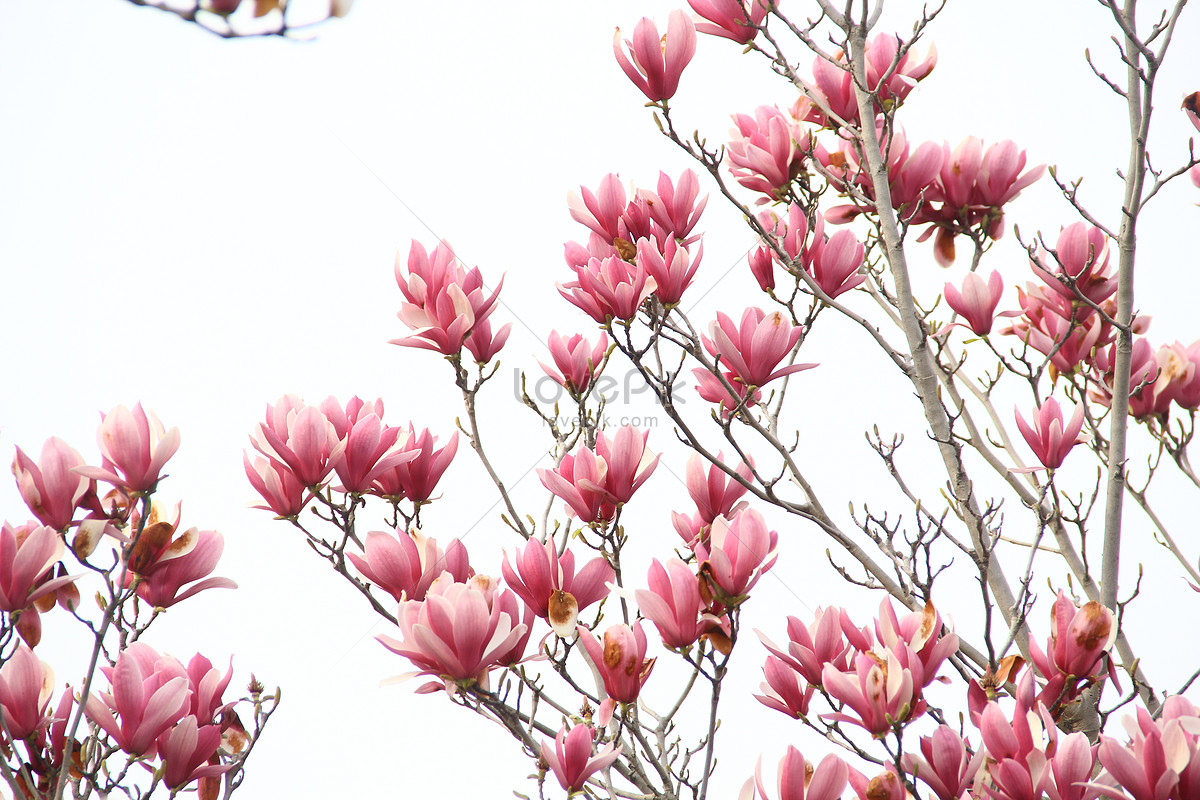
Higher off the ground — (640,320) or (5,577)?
(640,320)

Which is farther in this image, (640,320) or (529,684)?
(640,320)

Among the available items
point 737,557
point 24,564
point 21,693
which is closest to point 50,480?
point 24,564

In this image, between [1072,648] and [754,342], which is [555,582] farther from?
[1072,648]

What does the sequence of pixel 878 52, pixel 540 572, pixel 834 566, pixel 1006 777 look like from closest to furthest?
pixel 1006 777 → pixel 540 572 → pixel 834 566 → pixel 878 52

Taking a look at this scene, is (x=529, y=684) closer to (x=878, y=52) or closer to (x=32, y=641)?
(x=32, y=641)

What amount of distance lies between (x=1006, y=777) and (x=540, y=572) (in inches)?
18.6

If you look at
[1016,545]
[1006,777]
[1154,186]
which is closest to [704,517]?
[1006,777]

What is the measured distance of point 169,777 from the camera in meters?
0.88

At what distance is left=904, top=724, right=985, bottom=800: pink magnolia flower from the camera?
2.66ft

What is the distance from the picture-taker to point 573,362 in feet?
3.66

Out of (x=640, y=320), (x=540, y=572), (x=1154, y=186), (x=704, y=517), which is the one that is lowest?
(x=540, y=572)

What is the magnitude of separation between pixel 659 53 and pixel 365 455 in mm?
662

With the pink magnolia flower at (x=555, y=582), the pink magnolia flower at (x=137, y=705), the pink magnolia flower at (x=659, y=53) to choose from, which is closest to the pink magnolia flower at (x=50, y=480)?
the pink magnolia flower at (x=137, y=705)

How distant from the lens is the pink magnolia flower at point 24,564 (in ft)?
2.81
